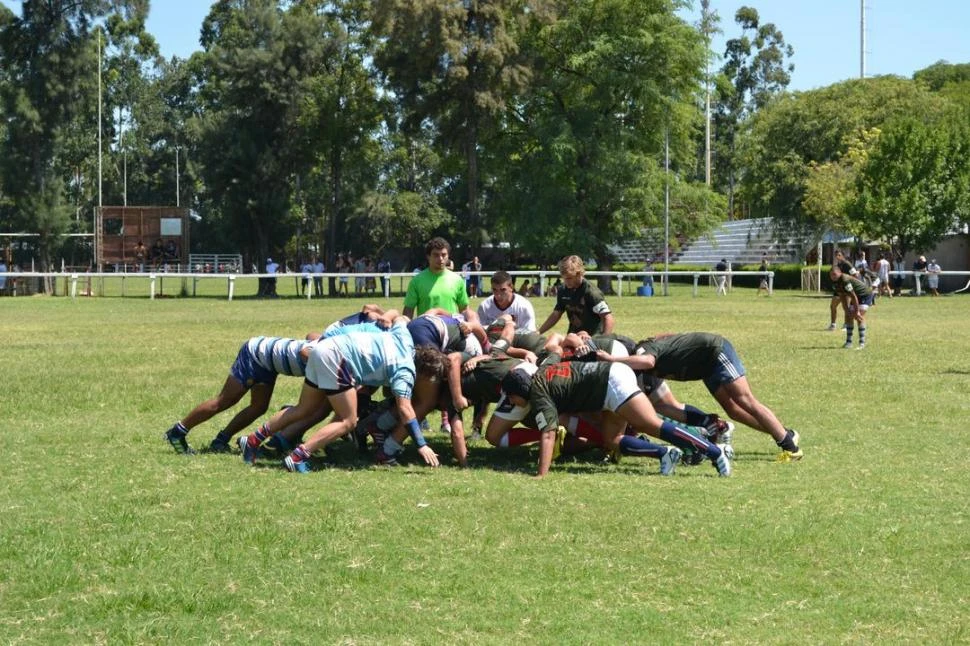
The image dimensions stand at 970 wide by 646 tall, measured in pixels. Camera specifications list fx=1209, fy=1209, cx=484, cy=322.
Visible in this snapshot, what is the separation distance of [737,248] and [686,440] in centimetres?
7085

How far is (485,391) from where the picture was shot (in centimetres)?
1148

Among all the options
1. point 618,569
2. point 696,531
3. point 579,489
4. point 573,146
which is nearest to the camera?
point 618,569

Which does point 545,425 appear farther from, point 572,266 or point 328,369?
point 572,266

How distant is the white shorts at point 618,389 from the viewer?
408 inches

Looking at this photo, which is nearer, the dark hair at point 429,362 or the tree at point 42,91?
the dark hair at point 429,362

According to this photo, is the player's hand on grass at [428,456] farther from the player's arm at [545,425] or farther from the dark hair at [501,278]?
the dark hair at [501,278]

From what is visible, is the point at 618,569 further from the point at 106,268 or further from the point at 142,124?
the point at 142,124

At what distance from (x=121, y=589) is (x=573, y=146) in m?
47.1

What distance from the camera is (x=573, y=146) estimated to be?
2068 inches

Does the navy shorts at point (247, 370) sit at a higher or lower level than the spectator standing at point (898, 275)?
lower

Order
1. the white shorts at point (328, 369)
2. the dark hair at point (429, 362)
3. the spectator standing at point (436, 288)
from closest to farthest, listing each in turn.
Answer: the white shorts at point (328, 369), the dark hair at point (429, 362), the spectator standing at point (436, 288)

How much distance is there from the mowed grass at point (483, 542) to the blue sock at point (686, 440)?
0.23 meters

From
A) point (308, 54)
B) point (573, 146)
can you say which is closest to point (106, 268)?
point (308, 54)

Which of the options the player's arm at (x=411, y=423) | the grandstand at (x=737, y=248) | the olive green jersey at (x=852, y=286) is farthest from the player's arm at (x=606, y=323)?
the grandstand at (x=737, y=248)
